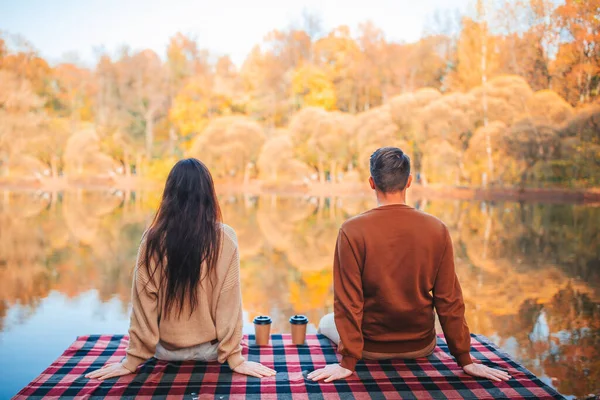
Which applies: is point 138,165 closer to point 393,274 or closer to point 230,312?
point 230,312

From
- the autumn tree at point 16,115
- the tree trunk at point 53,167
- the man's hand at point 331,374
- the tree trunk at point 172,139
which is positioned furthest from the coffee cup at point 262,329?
the tree trunk at point 172,139

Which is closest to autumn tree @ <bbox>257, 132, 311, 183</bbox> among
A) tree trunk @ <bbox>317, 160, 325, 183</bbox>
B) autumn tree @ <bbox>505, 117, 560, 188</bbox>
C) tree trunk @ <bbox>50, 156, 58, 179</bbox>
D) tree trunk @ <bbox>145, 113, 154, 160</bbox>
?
tree trunk @ <bbox>317, 160, 325, 183</bbox>

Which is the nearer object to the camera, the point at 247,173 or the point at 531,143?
the point at 531,143

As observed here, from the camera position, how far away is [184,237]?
1.85 m

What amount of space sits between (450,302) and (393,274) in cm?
21

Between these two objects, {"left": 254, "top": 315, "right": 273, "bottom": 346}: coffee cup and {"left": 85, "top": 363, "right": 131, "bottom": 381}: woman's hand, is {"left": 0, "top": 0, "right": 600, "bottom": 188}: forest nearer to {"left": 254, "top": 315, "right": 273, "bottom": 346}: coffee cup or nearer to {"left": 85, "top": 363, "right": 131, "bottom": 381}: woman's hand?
{"left": 254, "top": 315, "right": 273, "bottom": 346}: coffee cup

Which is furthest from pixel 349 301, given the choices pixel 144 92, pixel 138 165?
pixel 144 92

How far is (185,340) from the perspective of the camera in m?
1.95

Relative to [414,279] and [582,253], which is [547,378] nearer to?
[414,279]

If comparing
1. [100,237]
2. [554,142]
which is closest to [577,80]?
[554,142]

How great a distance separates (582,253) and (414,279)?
14.8 ft

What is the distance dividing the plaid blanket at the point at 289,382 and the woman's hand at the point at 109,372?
1.0 inches

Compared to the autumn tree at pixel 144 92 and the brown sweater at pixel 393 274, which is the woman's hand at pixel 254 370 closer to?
the brown sweater at pixel 393 274

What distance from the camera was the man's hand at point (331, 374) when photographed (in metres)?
1.87
